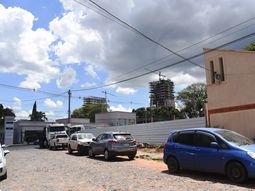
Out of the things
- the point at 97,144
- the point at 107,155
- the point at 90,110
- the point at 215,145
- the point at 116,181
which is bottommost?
the point at 116,181

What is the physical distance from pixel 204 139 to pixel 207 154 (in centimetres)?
65

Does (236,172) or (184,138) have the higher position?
(184,138)

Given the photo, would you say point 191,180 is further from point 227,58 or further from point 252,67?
point 227,58

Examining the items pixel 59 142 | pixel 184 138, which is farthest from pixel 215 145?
pixel 59 142

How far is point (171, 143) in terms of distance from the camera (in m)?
15.1

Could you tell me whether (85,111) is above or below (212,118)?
above

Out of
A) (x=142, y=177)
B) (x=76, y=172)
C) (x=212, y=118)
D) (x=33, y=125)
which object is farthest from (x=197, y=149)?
(x=33, y=125)

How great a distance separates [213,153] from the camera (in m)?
12.8

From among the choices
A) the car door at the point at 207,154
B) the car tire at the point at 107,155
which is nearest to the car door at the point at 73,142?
the car tire at the point at 107,155

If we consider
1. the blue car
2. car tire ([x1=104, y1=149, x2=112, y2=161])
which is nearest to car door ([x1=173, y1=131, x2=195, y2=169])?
the blue car

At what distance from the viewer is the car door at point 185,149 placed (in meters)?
13.8

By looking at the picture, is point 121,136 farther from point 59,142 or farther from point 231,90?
point 59,142

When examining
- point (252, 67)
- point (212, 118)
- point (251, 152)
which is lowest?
point (251, 152)

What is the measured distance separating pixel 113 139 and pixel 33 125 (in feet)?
182
